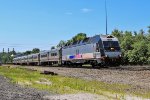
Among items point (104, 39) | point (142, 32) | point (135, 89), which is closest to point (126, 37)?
point (142, 32)

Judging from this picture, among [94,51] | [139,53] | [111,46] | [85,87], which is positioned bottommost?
[85,87]

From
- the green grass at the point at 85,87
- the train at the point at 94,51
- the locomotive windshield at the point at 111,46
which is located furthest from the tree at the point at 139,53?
the green grass at the point at 85,87

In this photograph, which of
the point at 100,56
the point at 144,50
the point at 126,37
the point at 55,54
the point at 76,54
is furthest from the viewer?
the point at 126,37

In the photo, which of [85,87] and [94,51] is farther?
[94,51]

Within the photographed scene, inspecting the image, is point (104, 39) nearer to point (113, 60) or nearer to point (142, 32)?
point (113, 60)

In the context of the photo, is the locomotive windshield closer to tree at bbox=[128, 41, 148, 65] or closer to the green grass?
the green grass

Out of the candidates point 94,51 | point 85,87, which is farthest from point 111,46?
point 85,87

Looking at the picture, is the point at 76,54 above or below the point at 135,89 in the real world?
above

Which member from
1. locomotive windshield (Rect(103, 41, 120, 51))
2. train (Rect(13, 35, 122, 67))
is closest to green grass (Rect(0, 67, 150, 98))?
train (Rect(13, 35, 122, 67))

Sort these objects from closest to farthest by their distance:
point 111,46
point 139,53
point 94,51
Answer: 1. point 111,46
2. point 94,51
3. point 139,53

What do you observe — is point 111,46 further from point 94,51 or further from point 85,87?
point 85,87

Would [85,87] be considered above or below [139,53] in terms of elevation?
below

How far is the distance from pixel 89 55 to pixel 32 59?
148 feet

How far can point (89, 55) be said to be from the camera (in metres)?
46.2
